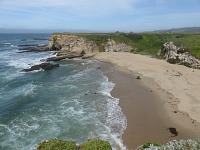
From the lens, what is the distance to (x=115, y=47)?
8894 centimetres

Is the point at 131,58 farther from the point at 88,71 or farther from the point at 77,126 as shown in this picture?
the point at 77,126

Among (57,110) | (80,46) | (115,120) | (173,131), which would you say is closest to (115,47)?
(80,46)

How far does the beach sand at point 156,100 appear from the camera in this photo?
2667 cm

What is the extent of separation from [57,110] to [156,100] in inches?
574

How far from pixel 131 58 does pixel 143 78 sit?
74.9 ft

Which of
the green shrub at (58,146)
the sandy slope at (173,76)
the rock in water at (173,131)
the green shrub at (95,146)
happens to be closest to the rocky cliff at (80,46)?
the sandy slope at (173,76)

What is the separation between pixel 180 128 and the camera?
27.5 metres

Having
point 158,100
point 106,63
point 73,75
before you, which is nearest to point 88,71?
point 73,75

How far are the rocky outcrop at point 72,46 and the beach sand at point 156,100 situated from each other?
889 inches

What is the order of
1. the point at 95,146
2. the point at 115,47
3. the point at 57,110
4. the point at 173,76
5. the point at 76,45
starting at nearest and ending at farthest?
the point at 95,146
the point at 57,110
the point at 173,76
the point at 76,45
the point at 115,47

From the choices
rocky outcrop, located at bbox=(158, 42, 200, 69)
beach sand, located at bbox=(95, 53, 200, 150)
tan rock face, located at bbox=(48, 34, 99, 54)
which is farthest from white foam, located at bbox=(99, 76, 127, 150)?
tan rock face, located at bbox=(48, 34, 99, 54)

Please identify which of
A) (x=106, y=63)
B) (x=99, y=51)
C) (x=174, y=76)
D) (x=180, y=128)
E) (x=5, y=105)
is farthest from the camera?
(x=99, y=51)

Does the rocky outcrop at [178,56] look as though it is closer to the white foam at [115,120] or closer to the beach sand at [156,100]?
the beach sand at [156,100]

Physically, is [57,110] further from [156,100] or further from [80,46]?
[80,46]
